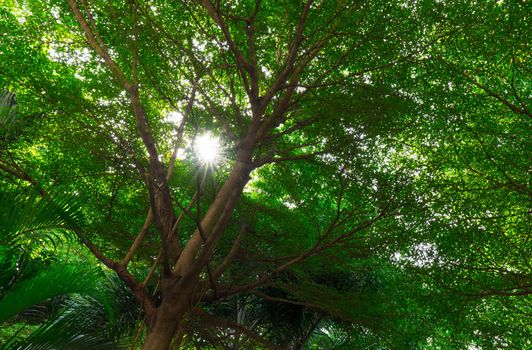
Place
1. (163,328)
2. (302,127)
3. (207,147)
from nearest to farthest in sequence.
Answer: (163,328) < (207,147) < (302,127)

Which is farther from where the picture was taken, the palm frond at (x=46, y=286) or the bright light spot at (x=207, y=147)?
the bright light spot at (x=207, y=147)

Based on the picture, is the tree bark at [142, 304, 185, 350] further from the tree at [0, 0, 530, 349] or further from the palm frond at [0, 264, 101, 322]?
the palm frond at [0, 264, 101, 322]

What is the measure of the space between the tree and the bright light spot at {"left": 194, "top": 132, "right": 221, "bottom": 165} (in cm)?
7

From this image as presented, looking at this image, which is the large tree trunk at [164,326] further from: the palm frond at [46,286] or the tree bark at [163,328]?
the palm frond at [46,286]

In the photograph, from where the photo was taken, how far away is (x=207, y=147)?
3.84 meters

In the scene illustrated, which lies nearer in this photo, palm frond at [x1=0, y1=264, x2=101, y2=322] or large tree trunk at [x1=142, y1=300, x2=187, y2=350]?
palm frond at [x1=0, y1=264, x2=101, y2=322]

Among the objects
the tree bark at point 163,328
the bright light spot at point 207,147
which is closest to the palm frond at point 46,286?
the tree bark at point 163,328

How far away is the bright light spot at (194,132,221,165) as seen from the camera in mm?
3676

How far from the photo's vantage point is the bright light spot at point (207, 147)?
3.68 metres

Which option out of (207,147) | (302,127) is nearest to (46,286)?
(207,147)

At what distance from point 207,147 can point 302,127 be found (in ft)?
3.55

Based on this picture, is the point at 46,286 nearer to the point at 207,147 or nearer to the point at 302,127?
the point at 207,147

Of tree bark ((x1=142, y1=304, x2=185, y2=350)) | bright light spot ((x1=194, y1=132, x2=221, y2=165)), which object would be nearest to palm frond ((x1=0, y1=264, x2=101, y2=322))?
tree bark ((x1=142, y1=304, x2=185, y2=350))

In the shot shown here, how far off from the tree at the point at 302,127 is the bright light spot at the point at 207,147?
0.07 metres
